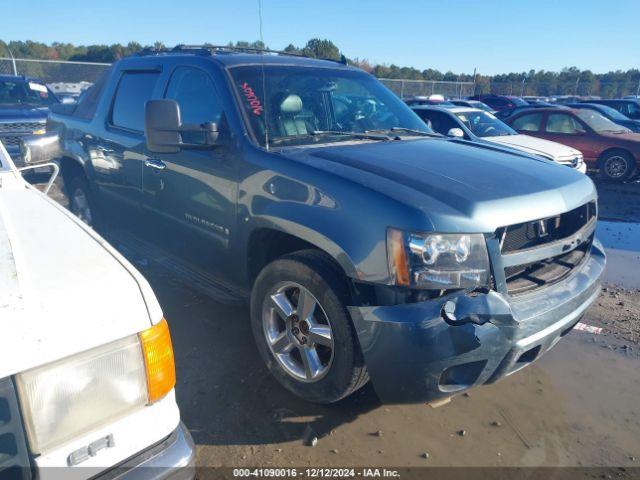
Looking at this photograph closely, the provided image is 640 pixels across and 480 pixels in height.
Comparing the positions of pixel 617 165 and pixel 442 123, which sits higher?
pixel 442 123

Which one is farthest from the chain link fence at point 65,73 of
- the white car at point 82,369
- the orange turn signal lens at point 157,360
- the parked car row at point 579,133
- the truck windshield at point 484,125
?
the orange turn signal lens at point 157,360

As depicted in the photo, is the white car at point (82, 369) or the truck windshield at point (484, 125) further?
the truck windshield at point (484, 125)

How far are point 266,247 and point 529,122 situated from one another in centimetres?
1037

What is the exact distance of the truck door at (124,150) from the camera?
405 cm

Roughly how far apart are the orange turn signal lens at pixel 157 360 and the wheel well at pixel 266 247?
4.23ft

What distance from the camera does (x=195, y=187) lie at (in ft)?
11.2

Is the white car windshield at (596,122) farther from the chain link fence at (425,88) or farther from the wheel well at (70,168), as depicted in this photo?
the chain link fence at (425,88)

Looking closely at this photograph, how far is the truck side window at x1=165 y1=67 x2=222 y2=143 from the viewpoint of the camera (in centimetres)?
337

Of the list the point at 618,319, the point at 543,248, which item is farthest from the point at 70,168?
the point at 618,319

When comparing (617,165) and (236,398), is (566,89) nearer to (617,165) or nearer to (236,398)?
(617,165)

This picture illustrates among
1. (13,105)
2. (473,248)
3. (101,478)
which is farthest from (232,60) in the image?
(13,105)

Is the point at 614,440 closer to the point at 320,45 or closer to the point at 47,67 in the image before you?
the point at 320,45

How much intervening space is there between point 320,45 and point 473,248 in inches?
157

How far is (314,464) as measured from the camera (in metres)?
2.49
